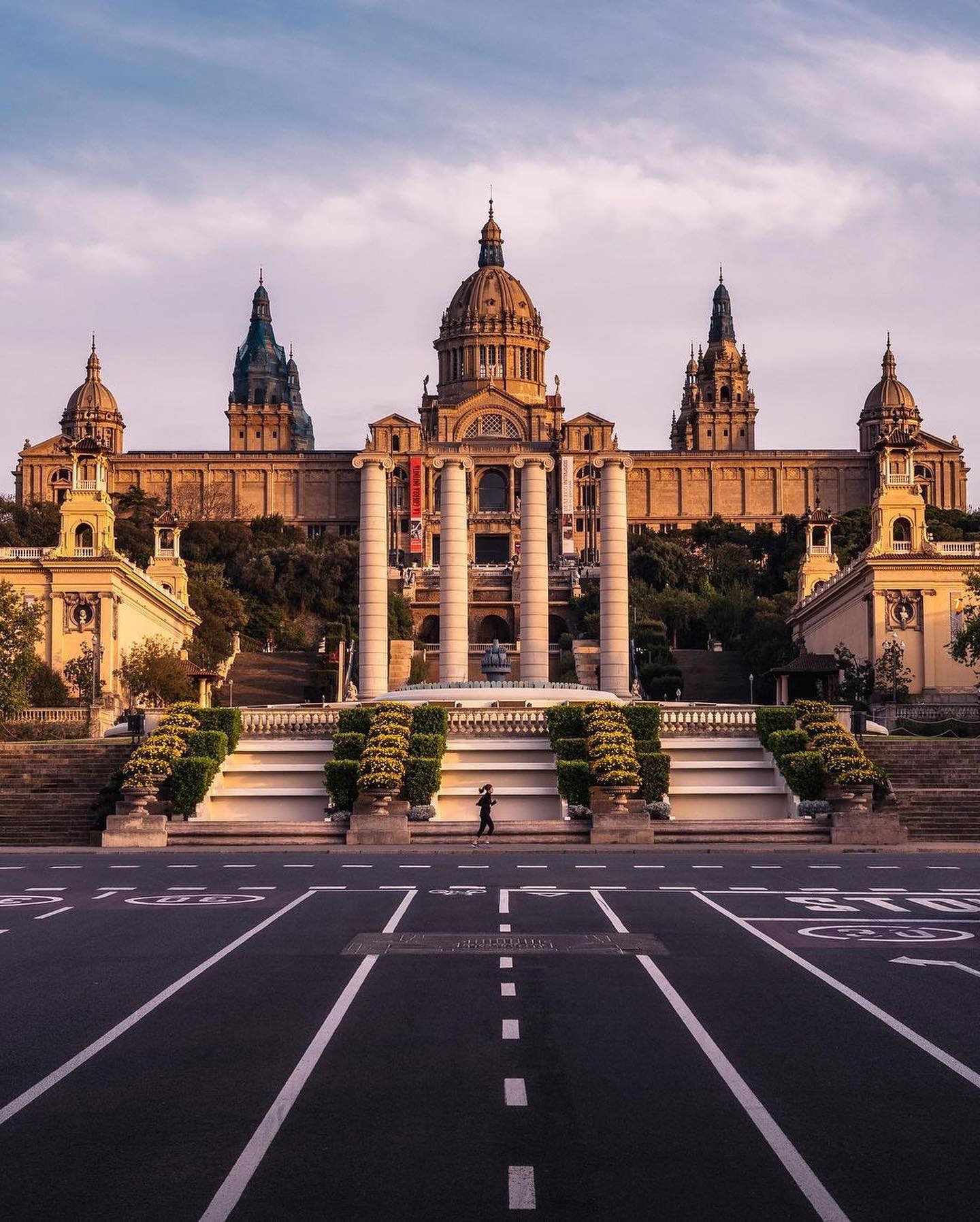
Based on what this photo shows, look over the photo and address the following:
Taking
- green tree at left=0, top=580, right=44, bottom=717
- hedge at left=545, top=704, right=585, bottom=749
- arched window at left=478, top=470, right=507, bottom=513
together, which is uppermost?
arched window at left=478, top=470, right=507, bottom=513

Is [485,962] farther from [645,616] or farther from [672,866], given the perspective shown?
[645,616]

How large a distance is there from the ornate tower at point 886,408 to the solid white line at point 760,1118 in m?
160

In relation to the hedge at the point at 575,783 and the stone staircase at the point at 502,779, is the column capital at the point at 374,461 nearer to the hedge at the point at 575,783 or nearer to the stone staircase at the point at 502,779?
the stone staircase at the point at 502,779

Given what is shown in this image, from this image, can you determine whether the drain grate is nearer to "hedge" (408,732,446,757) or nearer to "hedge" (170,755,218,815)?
"hedge" (170,755,218,815)

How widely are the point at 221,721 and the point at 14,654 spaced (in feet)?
64.0

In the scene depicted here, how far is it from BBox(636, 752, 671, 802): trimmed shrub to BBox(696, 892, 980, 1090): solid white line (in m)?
21.9

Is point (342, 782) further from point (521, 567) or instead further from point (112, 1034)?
Result: point (112, 1034)

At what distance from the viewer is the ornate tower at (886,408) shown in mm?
178375

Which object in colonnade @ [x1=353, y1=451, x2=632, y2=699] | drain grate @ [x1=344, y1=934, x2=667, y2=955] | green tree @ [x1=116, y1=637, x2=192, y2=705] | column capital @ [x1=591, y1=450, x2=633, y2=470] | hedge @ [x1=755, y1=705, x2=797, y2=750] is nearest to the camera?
drain grate @ [x1=344, y1=934, x2=667, y2=955]

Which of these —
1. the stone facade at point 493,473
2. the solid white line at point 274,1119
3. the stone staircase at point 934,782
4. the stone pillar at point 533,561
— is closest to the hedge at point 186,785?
the stone staircase at point 934,782

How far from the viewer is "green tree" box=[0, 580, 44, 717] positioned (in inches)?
2557

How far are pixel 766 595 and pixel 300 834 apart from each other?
11153cm

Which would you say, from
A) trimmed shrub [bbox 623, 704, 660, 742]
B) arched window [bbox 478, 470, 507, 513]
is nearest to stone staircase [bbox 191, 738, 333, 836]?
trimmed shrub [bbox 623, 704, 660, 742]

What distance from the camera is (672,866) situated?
116 ft
